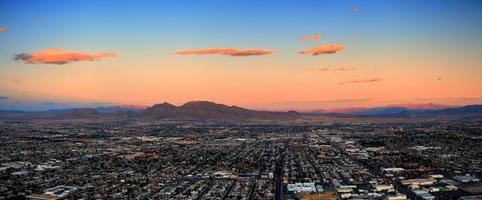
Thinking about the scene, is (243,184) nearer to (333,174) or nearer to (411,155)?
(333,174)

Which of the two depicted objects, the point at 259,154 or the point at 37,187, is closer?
the point at 37,187

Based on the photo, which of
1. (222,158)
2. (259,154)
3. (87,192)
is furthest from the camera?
(259,154)

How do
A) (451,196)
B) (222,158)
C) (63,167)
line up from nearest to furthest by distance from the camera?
(451,196) < (63,167) < (222,158)

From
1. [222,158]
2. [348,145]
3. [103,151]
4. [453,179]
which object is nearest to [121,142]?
[103,151]

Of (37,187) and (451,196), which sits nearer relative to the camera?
(451,196)

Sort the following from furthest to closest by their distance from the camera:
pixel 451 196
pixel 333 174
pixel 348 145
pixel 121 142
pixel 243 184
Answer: pixel 121 142 < pixel 348 145 < pixel 333 174 < pixel 243 184 < pixel 451 196

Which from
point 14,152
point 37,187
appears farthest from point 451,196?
point 14,152

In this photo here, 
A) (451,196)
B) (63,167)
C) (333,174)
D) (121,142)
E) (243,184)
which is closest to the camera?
(451,196)

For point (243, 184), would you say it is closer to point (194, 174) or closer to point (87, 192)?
point (194, 174)
